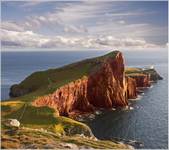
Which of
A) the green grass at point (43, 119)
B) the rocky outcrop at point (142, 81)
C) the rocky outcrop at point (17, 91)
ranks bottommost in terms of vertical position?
the green grass at point (43, 119)

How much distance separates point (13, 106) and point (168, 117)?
43745 millimetres

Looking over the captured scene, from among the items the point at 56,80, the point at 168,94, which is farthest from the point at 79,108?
the point at 168,94

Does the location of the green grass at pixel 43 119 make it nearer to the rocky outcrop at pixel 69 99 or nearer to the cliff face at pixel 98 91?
the rocky outcrop at pixel 69 99

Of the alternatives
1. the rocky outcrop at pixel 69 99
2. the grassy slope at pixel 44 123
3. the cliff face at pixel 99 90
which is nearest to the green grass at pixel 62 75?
the cliff face at pixel 99 90

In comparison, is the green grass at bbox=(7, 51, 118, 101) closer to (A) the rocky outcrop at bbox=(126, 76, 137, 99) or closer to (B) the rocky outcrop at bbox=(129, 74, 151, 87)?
(A) the rocky outcrop at bbox=(126, 76, 137, 99)

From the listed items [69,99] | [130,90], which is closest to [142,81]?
[130,90]

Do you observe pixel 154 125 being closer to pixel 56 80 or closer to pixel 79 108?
pixel 79 108

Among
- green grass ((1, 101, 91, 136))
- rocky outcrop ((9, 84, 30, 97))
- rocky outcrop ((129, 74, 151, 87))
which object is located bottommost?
green grass ((1, 101, 91, 136))

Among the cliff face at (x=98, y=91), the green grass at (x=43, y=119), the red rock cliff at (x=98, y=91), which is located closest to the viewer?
the green grass at (x=43, y=119)

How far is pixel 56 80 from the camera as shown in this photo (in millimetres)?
139500

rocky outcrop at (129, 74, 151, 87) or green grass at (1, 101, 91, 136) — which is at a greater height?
rocky outcrop at (129, 74, 151, 87)

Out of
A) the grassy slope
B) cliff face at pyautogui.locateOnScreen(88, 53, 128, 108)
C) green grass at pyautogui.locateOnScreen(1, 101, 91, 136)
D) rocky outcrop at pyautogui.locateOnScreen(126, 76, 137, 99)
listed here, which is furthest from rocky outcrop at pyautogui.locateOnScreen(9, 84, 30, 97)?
green grass at pyautogui.locateOnScreen(1, 101, 91, 136)

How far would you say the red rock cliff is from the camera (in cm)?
11531

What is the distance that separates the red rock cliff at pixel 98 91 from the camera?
115 metres
